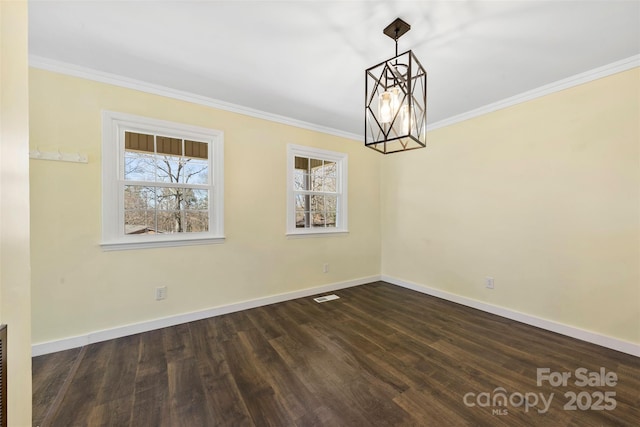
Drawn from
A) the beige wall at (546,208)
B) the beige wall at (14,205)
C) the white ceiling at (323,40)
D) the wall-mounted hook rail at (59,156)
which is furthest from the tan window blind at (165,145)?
the beige wall at (546,208)

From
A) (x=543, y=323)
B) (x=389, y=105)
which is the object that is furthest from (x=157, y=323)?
(x=543, y=323)

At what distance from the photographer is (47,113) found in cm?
215

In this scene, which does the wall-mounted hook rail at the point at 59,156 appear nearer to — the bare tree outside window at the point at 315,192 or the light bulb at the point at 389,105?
the bare tree outside window at the point at 315,192

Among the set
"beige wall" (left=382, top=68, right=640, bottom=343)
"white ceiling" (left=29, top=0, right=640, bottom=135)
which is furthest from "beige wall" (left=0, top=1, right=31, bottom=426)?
"beige wall" (left=382, top=68, right=640, bottom=343)

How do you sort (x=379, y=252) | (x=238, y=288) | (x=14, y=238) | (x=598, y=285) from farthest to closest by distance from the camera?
(x=379, y=252)
(x=238, y=288)
(x=598, y=285)
(x=14, y=238)

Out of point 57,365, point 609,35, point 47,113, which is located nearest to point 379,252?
point 609,35

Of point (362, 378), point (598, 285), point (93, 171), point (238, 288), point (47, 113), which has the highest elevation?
point (47, 113)

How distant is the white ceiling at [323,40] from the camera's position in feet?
5.39

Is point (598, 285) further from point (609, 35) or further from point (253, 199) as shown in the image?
point (253, 199)

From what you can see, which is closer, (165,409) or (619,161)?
(165,409)

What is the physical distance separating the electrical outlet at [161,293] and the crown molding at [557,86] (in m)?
4.12

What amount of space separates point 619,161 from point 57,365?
5.06 m

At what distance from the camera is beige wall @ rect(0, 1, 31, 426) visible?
0.80 meters

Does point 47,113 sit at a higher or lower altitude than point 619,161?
higher
